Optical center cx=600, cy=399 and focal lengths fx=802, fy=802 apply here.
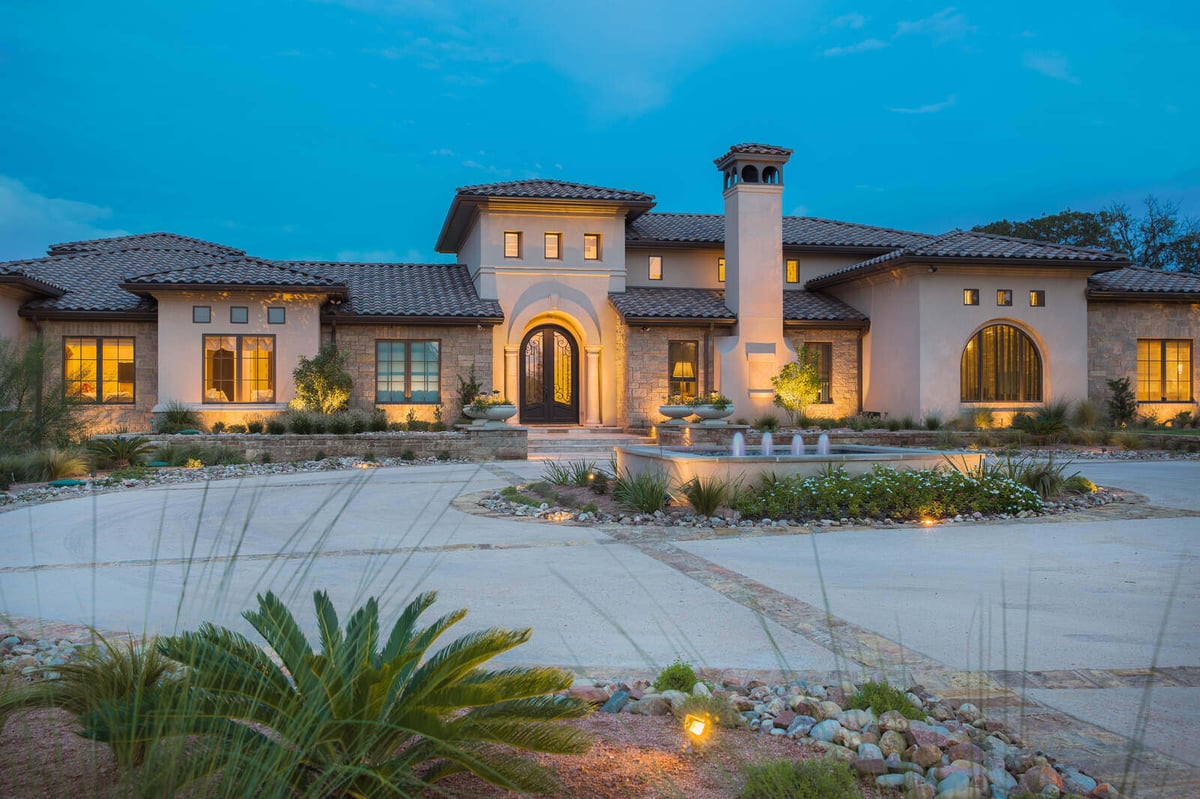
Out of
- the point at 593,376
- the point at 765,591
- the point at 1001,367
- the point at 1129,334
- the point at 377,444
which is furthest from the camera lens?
the point at 1129,334

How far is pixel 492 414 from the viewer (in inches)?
698

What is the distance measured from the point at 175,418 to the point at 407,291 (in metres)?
6.61

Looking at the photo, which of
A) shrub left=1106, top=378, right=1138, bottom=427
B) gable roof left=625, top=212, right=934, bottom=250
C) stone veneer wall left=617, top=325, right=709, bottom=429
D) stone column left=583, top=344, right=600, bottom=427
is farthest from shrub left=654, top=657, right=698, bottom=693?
shrub left=1106, top=378, right=1138, bottom=427

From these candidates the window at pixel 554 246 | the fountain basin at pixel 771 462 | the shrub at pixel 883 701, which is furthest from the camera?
the window at pixel 554 246

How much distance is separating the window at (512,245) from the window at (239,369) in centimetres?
633

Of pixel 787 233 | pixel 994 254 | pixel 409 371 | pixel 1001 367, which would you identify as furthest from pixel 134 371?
pixel 1001 367

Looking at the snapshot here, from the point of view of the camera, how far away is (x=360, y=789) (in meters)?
2.05

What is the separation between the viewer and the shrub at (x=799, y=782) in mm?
2209

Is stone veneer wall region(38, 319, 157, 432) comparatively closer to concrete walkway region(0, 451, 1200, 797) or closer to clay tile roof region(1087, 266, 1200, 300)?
concrete walkway region(0, 451, 1200, 797)

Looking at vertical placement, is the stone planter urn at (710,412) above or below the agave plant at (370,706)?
above

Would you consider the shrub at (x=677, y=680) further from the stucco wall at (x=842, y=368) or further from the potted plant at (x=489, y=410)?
the stucco wall at (x=842, y=368)

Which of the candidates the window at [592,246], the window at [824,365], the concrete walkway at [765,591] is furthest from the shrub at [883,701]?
the window at [824,365]

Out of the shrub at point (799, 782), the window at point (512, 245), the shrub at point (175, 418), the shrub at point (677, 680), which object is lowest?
the shrub at point (677, 680)

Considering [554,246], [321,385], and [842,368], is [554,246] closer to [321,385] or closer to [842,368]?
[321,385]
